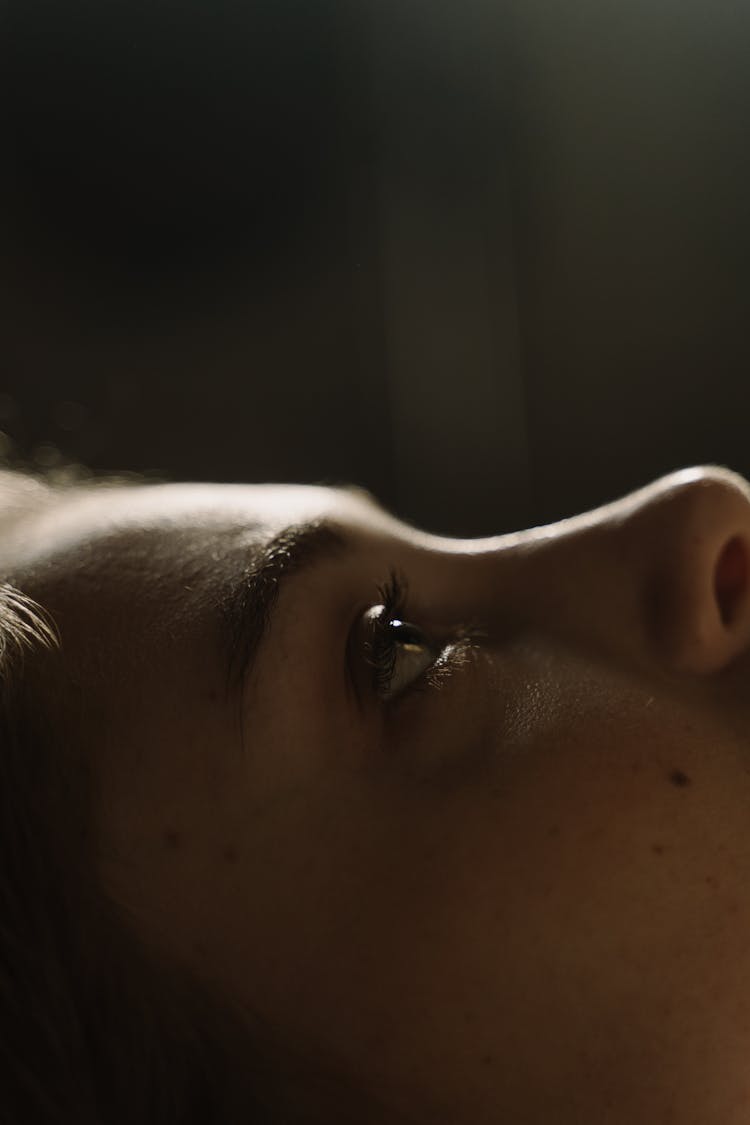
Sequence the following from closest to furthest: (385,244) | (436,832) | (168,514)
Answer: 1. (436,832)
2. (168,514)
3. (385,244)

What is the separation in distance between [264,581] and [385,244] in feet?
3.07

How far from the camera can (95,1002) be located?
21.4 inches

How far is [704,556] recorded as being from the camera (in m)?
0.61

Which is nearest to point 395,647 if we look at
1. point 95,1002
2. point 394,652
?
point 394,652

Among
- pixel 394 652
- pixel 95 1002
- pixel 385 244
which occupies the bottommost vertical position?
pixel 95 1002

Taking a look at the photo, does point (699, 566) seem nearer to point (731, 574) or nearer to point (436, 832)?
point (731, 574)

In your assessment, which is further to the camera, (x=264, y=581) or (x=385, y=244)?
(x=385, y=244)

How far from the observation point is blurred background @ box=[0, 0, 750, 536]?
129 centimetres

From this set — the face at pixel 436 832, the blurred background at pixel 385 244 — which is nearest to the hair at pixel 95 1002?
the face at pixel 436 832

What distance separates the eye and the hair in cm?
16

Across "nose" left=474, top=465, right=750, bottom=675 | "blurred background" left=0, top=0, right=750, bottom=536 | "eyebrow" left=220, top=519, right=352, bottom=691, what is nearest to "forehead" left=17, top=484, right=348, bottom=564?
"eyebrow" left=220, top=519, right=352, bottom=691

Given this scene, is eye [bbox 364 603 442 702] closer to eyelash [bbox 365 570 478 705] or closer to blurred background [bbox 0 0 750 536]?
eyelash [bbox 365 570 478 705]

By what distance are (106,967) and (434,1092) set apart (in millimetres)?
177

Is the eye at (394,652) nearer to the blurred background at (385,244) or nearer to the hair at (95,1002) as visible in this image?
the hair at (95,1002)
